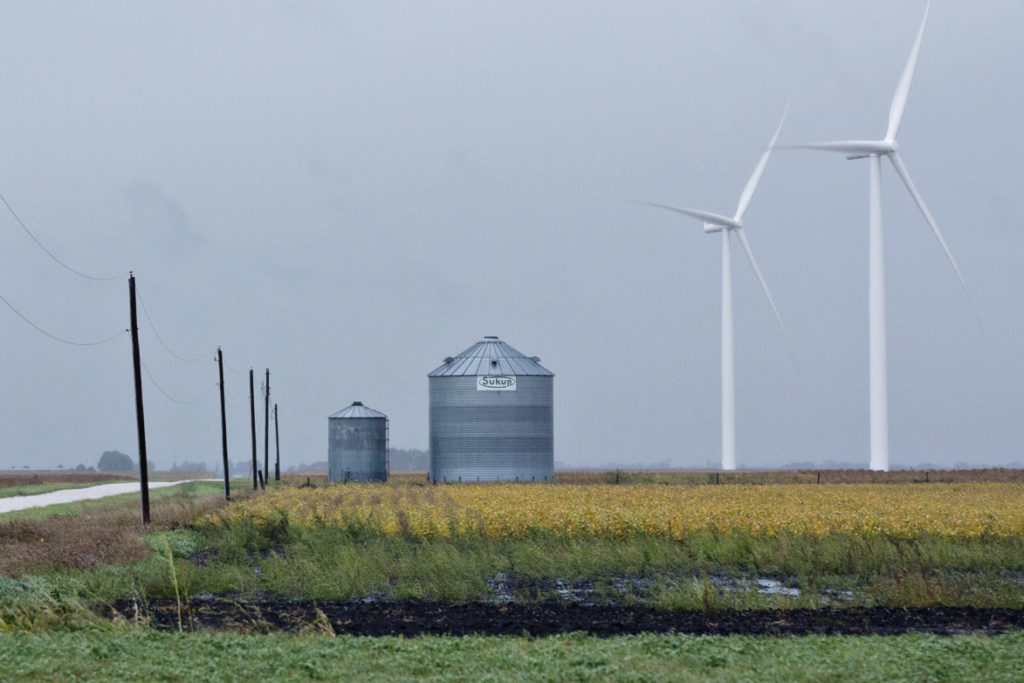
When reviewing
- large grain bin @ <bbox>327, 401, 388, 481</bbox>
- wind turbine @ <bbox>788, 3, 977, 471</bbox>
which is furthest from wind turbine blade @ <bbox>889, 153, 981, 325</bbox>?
large grain bin @ <bbox>327, 401, 388, 481</bbox>

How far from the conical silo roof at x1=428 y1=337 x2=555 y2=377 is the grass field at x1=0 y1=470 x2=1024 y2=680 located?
29127mm

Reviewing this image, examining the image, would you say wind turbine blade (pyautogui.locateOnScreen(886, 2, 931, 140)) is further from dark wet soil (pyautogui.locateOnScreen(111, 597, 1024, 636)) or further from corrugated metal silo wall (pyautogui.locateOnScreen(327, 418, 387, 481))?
dark wet soil (pyautogui.locateOnScreen(111, 597, 1024, 636))

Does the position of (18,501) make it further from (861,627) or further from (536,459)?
(861,627)

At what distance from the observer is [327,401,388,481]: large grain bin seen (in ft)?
287

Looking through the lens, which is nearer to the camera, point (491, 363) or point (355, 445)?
point (491, 363)

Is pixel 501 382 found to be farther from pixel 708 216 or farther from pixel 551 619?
pixel 551 619

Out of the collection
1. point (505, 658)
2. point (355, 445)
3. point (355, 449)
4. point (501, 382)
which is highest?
→ point (501, 382)

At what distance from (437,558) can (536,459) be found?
50910mm

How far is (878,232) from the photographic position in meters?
72.8

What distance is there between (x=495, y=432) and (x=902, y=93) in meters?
31.8

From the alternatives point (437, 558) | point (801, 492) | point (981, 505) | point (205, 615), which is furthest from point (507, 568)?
point (801, 492)

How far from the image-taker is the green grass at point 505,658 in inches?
547

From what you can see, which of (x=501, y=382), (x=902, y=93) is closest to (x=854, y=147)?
(x=902, y=93)

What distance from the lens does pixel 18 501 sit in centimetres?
6194
